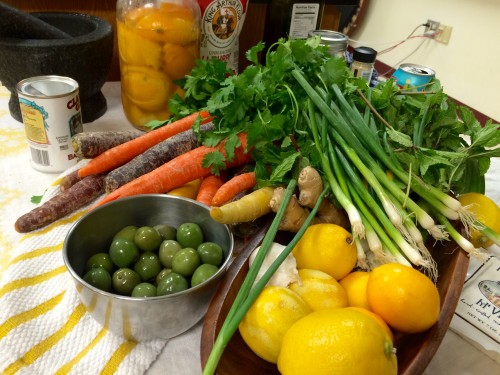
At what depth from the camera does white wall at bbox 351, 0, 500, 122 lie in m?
2.04

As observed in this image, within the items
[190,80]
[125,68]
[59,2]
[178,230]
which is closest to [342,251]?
[178,230]

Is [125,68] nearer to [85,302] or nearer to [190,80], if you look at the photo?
[190,80]

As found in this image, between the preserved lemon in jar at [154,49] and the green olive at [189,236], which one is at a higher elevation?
the preserved lemon in jar at [154,49]

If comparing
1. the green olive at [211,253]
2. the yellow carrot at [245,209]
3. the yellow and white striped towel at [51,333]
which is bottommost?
the yellow and white striped towel at [51,333]

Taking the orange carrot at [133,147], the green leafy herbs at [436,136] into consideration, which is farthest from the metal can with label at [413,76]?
the orange carrot at [133,147]

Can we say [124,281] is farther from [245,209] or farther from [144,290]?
[245,209]

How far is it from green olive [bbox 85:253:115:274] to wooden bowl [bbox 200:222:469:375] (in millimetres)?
163

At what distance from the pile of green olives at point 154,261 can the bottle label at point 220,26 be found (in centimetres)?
51

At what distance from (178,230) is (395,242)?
32cm

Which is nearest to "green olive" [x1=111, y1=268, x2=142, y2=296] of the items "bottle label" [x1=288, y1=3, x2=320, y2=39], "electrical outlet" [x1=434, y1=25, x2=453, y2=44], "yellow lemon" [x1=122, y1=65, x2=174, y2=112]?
"yellow lemon" [x1=122, y1=65, x2=174, y2=112]

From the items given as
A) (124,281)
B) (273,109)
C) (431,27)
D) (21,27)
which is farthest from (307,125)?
(431,27)

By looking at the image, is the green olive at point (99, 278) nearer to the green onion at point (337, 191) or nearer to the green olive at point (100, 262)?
the green olive at point (100, 262)

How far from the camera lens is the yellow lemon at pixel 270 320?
0.47 meters

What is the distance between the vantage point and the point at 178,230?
0.63 m
